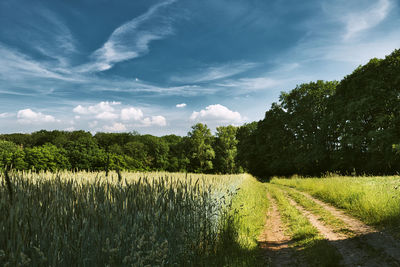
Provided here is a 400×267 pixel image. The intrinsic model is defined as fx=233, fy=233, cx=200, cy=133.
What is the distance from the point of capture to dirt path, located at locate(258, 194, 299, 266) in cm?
541

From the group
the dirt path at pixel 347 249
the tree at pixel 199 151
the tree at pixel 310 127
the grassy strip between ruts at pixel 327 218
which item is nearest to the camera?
the dirt path at pixel 347 249

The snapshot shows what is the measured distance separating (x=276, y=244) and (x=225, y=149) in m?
60.1

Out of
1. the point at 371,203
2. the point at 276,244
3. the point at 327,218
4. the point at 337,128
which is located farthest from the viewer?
the point at 337,128

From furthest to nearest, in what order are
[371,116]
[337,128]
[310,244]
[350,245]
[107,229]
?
1. [337,128]
2. [371,116]
3. [310,244]
4. [350,245]
5. [107,229]

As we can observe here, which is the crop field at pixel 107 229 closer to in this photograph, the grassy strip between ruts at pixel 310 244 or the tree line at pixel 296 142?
the grassy strip between ruts at pixel 310 244

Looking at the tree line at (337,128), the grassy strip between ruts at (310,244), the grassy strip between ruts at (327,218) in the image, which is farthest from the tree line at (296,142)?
the grassy strip between ruts at (310,244)

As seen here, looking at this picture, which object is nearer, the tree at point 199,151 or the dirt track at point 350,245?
the dirt track at point 350,245

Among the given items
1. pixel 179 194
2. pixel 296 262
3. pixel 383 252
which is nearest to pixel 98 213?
pixel 179 194

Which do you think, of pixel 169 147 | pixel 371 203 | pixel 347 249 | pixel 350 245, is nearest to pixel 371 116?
pixel 371 203

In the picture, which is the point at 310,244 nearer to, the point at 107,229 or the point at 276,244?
the point at 276,244

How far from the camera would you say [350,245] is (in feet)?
19.8

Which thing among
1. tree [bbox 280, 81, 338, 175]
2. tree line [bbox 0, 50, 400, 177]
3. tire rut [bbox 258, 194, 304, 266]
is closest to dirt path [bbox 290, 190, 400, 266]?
tire rut [bbox 258, 194, 304, 266]

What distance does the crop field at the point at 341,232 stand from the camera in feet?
17.5

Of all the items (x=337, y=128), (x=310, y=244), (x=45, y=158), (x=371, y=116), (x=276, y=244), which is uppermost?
(x=371, y=116)
